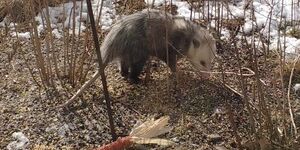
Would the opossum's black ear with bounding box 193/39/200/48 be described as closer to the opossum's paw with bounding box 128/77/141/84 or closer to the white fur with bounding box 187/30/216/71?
the white fur with bounding box 187/30/216/71

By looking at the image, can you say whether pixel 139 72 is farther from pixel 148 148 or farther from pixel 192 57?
pixel 148 148

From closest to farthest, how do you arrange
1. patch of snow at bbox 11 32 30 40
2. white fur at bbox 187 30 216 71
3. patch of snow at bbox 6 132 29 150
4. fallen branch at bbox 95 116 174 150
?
1. fallen branch at bbox 95 116 174 150
2. patch of snow at bbox 6 132 29 150
3. white fur at bbox 187 30 216 71
4. patch of snow at bbox 11 32 30 40

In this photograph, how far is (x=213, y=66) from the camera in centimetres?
422

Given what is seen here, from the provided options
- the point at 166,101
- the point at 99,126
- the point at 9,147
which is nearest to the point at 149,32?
the point at 166,101

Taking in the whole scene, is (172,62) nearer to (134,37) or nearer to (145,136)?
(134,37)

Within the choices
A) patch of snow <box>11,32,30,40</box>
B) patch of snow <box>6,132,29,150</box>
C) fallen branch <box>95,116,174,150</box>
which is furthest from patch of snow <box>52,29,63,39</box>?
fallen branch <box>95,116,174,150</box>

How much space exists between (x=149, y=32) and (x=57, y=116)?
0.97 metres

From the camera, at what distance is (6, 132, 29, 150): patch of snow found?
309 cm

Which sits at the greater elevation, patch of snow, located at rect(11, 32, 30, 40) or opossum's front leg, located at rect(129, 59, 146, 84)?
patch of snow, located at rect(11, 32, 30, 40)

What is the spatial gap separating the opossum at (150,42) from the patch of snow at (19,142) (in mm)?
898

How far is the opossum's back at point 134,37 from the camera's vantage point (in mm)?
3764

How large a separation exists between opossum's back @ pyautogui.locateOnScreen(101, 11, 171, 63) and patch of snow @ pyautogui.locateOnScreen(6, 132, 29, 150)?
90 centimetres

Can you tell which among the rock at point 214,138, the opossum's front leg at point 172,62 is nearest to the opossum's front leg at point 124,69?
the opossum's front leg at point 172,62

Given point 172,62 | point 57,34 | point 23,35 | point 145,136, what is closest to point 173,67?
point 172,62
